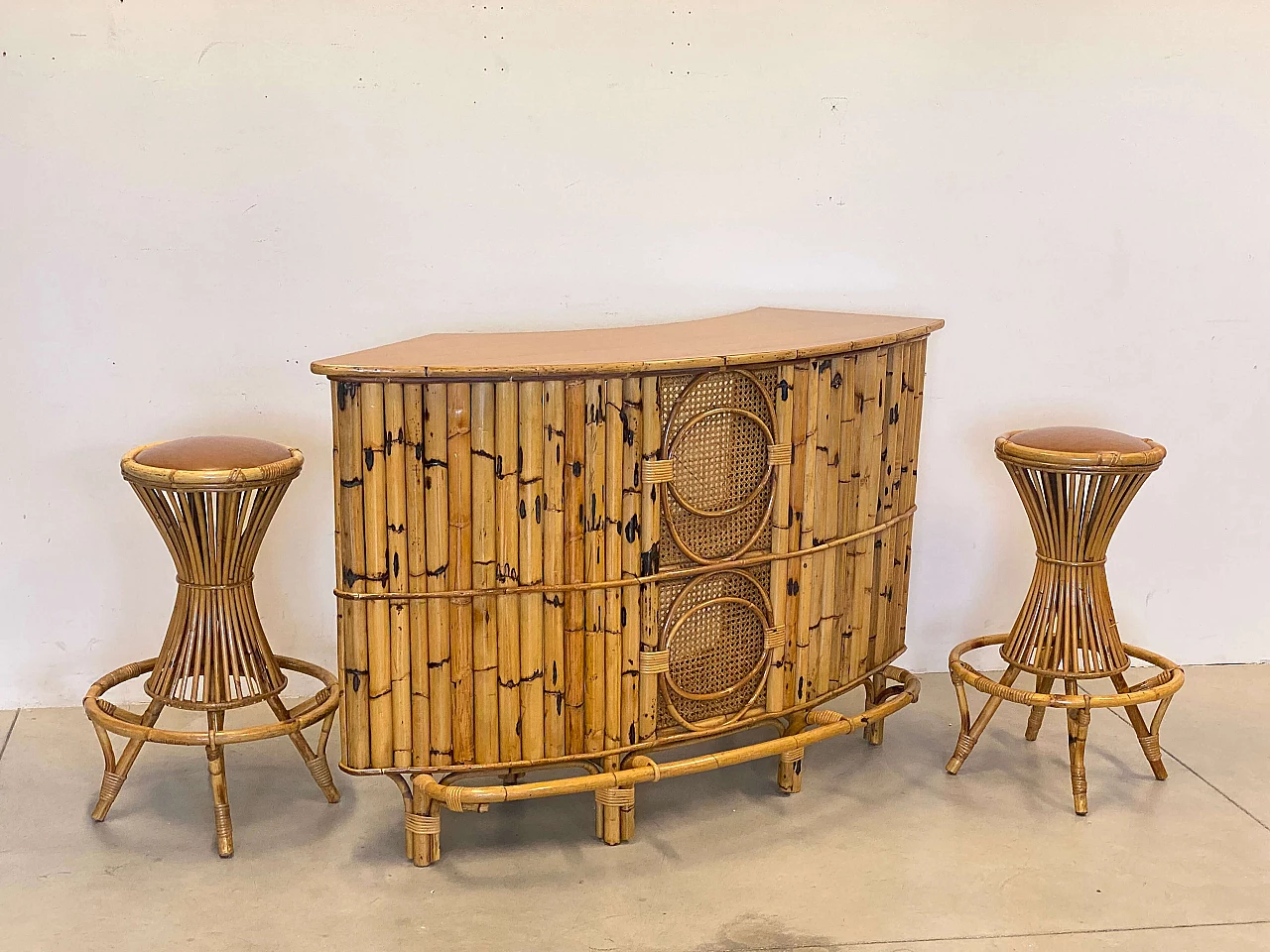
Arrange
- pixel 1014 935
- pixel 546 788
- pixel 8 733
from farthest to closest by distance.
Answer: pixel 8 733 < pixel 546 788 < pixel 1014 935

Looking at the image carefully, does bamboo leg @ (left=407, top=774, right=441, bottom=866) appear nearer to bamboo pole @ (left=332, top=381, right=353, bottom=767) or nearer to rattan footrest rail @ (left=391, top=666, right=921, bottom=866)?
rattan footrest rail @ (left=391, top=666, right=921, bottom=866)

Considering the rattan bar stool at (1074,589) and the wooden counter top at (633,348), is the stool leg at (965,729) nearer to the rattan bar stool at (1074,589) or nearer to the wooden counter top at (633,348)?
the rattan bar stool at (1074,589)

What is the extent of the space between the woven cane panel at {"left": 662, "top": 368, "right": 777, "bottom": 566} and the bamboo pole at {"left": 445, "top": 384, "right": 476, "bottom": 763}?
484 mm

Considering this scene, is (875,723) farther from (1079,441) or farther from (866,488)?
(1079,441)

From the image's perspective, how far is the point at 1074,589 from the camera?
3635mm

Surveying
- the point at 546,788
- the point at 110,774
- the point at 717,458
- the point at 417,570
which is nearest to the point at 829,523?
the point at 717,458

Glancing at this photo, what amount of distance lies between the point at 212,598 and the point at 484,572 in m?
0.74

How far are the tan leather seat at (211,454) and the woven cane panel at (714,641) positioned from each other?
40.9 inches

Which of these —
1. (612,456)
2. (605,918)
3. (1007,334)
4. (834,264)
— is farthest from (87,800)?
(1007,334)

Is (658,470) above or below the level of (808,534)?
above

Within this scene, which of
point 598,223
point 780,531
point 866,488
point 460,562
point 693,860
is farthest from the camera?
point 598,223

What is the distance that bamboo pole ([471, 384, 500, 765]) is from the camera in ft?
9.78

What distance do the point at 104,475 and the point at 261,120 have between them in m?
1.16

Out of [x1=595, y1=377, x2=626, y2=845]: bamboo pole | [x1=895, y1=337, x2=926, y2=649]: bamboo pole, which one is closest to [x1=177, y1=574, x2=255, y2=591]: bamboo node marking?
[x1=595, y1=377, x2=626, y2=845]: bamboo pole
